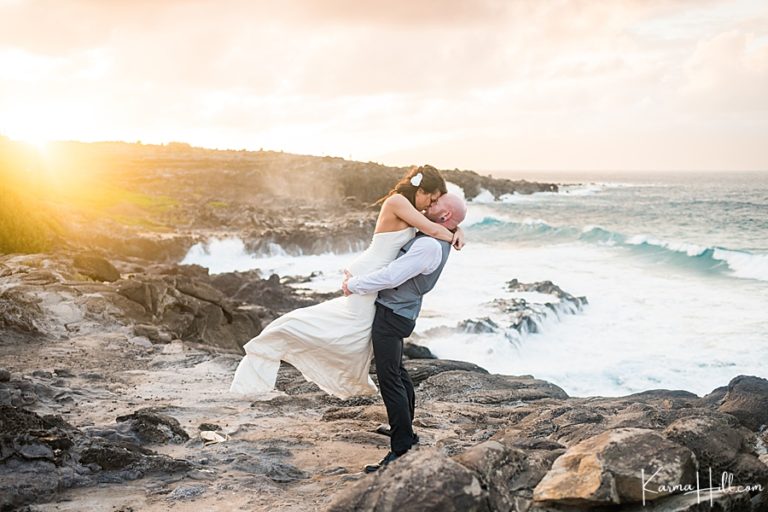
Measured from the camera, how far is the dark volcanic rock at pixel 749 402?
22.5 ft

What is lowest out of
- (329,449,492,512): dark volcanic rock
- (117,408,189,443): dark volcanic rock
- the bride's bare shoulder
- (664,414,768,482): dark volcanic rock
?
(117,408,189,443): dark volcanic rock

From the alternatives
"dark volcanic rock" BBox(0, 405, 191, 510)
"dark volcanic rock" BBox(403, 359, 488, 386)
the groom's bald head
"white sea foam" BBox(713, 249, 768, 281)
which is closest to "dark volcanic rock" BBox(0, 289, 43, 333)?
"dark volcanic rock" BBox(0, 405, 191, 510)

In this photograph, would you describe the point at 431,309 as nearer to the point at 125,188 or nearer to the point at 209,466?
the point at 209,466

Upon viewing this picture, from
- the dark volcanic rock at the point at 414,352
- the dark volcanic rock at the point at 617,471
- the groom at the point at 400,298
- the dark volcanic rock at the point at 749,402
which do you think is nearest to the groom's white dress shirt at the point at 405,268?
the groom at the point at 400,298

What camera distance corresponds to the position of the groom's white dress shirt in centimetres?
543

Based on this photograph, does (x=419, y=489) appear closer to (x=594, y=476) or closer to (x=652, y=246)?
(x=594, y=476)

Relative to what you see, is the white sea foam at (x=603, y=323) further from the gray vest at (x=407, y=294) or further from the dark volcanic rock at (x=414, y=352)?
the gray vest at (x=407, y=294)

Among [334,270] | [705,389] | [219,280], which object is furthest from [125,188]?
[705,389]

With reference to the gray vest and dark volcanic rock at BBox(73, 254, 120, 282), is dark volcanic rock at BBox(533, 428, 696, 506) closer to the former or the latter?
the gray vest

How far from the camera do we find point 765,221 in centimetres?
5231

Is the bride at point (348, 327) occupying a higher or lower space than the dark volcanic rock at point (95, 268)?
higher

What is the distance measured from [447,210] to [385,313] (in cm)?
96

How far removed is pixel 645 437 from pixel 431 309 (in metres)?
17.5

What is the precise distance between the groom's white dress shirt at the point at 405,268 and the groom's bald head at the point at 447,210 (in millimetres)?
226
